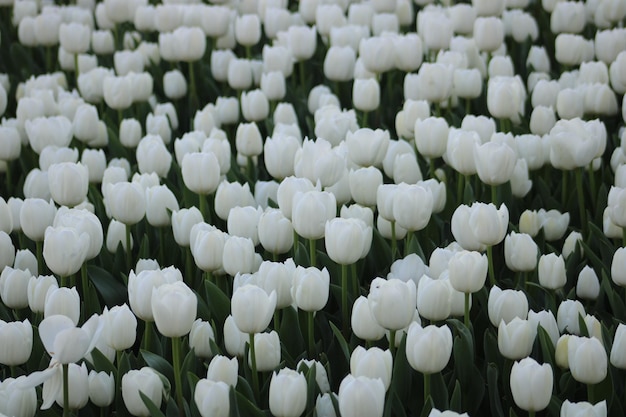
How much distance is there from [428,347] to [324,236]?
64cm

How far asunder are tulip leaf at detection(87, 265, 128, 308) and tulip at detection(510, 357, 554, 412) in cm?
111

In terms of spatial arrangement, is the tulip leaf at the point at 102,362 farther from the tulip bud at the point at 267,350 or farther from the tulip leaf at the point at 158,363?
the tulip bud at the point at 267,350

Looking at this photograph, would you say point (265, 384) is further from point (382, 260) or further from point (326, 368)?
point (382, 260)

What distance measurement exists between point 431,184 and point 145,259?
82 centimetres

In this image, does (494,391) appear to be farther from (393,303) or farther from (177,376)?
(177,376)

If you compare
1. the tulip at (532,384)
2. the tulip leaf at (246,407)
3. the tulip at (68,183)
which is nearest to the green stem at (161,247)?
the tulip at (68,183)

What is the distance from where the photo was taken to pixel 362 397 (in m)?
1.70

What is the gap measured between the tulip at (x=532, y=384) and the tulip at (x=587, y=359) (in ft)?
0.32

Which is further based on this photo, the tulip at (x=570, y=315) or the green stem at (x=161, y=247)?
the green stem at (x=161, y=247)

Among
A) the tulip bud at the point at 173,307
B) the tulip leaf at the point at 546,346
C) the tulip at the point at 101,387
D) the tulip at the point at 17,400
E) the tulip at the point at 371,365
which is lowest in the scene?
the tulip at the point at 101,387

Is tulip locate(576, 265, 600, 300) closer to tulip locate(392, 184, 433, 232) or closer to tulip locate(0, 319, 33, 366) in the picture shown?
tulip locate(392, 184, 433, 232)

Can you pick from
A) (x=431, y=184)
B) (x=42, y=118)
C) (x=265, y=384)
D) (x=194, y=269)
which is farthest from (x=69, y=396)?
(x=42, y=118)

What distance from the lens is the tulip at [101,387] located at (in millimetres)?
1988

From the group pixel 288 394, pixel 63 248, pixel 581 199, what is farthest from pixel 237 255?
pixel 581 199
